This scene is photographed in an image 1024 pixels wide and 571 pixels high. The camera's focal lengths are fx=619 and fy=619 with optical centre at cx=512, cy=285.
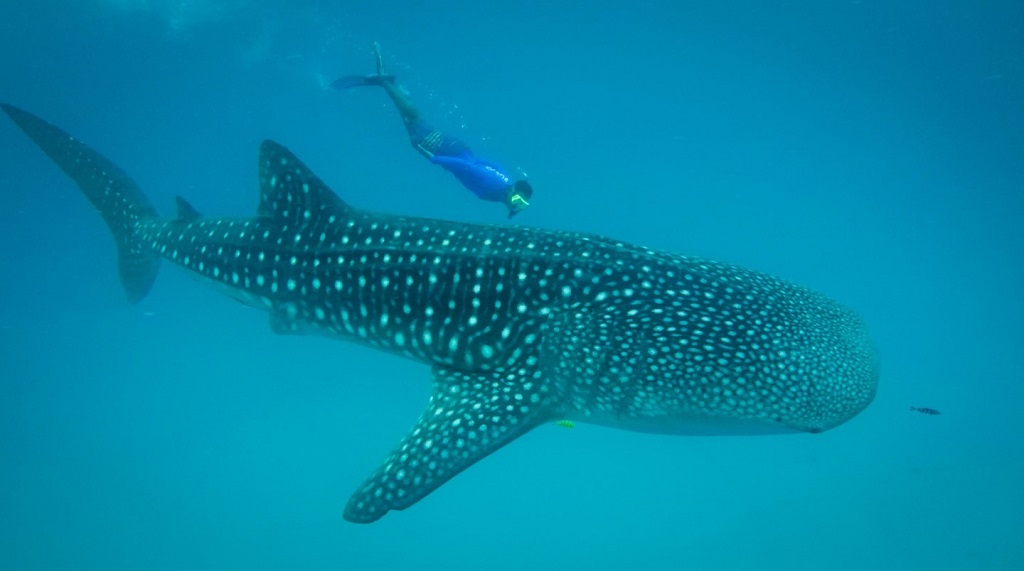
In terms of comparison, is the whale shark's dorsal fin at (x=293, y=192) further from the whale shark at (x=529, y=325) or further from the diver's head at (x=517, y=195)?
the diver's head at (x=517, y=195)

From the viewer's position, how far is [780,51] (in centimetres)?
2512

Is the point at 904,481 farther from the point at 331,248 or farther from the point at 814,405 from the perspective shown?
the point at 331,248

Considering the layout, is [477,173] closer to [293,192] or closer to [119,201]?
[293,192]

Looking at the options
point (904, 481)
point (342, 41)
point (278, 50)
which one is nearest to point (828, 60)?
point (904, 481)

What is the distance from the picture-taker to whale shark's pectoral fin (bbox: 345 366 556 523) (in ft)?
16.5

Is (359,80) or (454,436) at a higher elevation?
(359,80)

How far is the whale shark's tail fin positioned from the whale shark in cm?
225

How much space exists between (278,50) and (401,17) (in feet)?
18.3

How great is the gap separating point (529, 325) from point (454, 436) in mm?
1162

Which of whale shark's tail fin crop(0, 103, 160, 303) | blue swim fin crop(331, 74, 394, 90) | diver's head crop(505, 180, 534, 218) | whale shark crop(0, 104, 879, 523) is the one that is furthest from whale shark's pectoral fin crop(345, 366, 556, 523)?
blue swim fin crop(331, 74, 394, 90)

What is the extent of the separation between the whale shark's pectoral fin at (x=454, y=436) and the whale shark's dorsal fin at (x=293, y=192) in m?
2.43

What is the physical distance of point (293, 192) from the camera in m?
6.61

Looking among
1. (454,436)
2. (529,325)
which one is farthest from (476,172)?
(454,436)

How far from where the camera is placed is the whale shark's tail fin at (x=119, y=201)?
841 centimetres
